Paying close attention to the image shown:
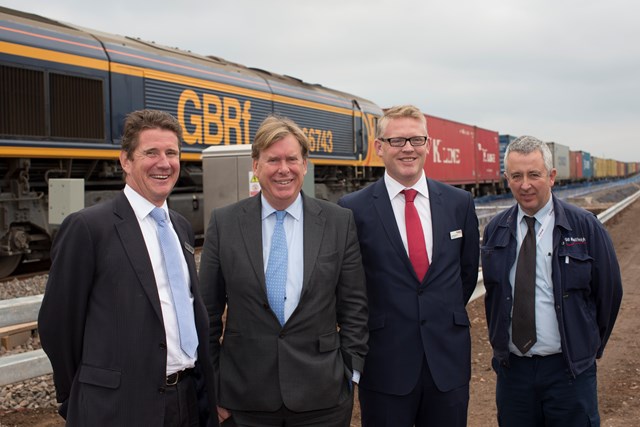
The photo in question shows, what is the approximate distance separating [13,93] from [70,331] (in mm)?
7272

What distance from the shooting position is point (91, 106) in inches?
378

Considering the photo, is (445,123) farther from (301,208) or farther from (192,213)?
(301,208)

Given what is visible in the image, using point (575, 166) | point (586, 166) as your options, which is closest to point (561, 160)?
point (575, 166)

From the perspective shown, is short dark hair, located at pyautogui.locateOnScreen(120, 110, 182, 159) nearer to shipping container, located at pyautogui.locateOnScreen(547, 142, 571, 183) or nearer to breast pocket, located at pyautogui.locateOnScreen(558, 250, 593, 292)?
breast pocket, located at pyautogui.locateOnScreen(558, 250, 593, 292)

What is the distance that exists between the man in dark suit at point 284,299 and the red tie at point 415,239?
35 cm

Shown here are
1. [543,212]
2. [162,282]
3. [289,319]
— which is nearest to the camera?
[162,282]

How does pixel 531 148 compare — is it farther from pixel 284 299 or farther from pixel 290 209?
pixel 284 299

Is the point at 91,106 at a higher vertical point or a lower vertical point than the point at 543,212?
higher

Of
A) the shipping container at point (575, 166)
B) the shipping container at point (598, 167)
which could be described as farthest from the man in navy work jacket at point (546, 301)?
the shipping container at point (598, 167)

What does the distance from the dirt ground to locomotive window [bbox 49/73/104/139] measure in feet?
19.4

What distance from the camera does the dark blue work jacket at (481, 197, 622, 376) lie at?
9.98 ft

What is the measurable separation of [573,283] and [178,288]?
1949 millimetres

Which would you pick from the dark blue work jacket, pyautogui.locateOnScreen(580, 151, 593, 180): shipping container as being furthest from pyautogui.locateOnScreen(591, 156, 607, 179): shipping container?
the dark blue work jacket

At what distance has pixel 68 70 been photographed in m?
9.17
